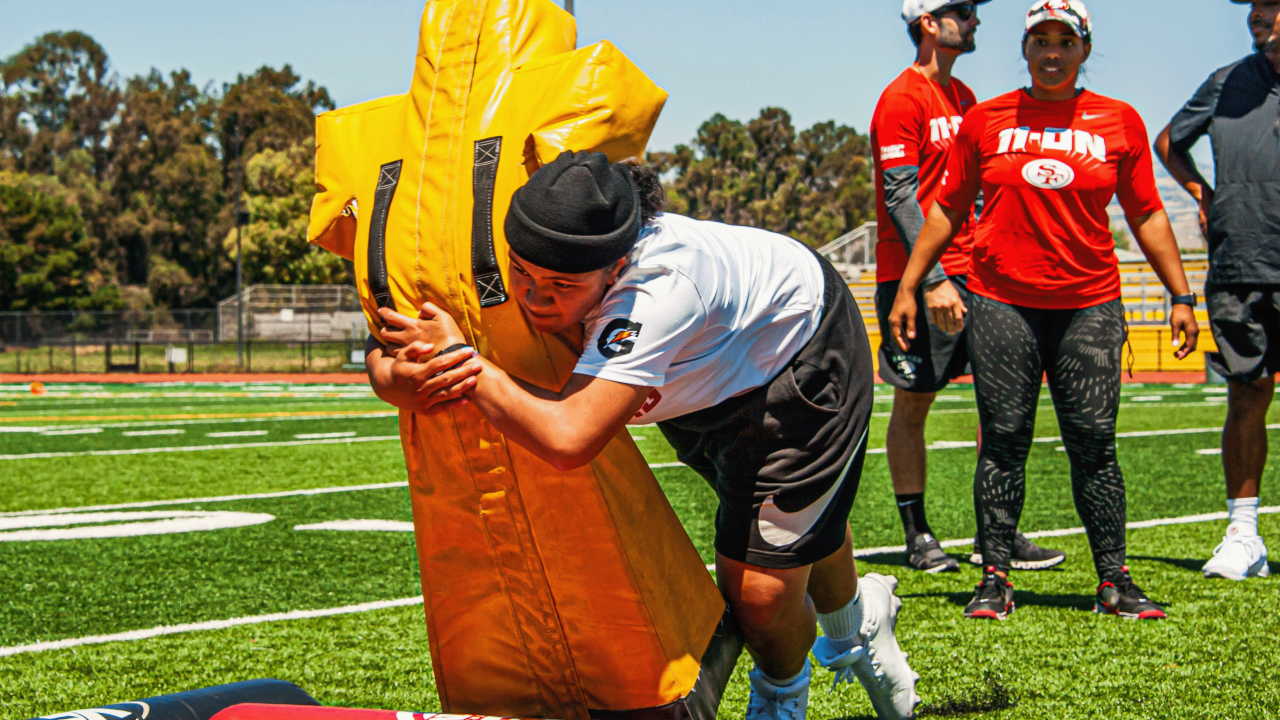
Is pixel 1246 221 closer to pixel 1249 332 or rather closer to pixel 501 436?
pixel 1249 332

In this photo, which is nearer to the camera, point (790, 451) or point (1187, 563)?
point (790, 451)

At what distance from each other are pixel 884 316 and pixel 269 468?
534 cm

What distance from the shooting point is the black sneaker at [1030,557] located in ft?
15.6

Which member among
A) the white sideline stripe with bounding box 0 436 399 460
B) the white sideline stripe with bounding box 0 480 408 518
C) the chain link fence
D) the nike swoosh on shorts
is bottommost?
the chain link fence

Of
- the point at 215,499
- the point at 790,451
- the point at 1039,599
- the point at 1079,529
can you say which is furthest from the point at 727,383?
the point at 215,499

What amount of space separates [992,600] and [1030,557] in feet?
3.39

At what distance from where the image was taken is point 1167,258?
13.4 feet

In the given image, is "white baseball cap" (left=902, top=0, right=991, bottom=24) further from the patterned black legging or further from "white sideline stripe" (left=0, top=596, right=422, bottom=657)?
"white sideline stripe" (left=0, top=596, right=422, bottom=657)

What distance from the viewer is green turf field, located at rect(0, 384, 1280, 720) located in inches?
125

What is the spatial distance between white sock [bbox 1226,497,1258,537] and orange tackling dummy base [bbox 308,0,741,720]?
2943 mm

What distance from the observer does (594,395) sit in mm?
2025

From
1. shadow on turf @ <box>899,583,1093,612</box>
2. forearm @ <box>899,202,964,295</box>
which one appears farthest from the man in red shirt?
forearm @ <box>899,202,964,295</box>

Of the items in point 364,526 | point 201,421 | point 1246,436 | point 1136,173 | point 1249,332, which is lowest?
point 201,421

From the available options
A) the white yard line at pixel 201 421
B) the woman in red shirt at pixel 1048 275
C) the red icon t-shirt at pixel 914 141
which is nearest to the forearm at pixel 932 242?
the woman in red shirt at pixel 1048 275
